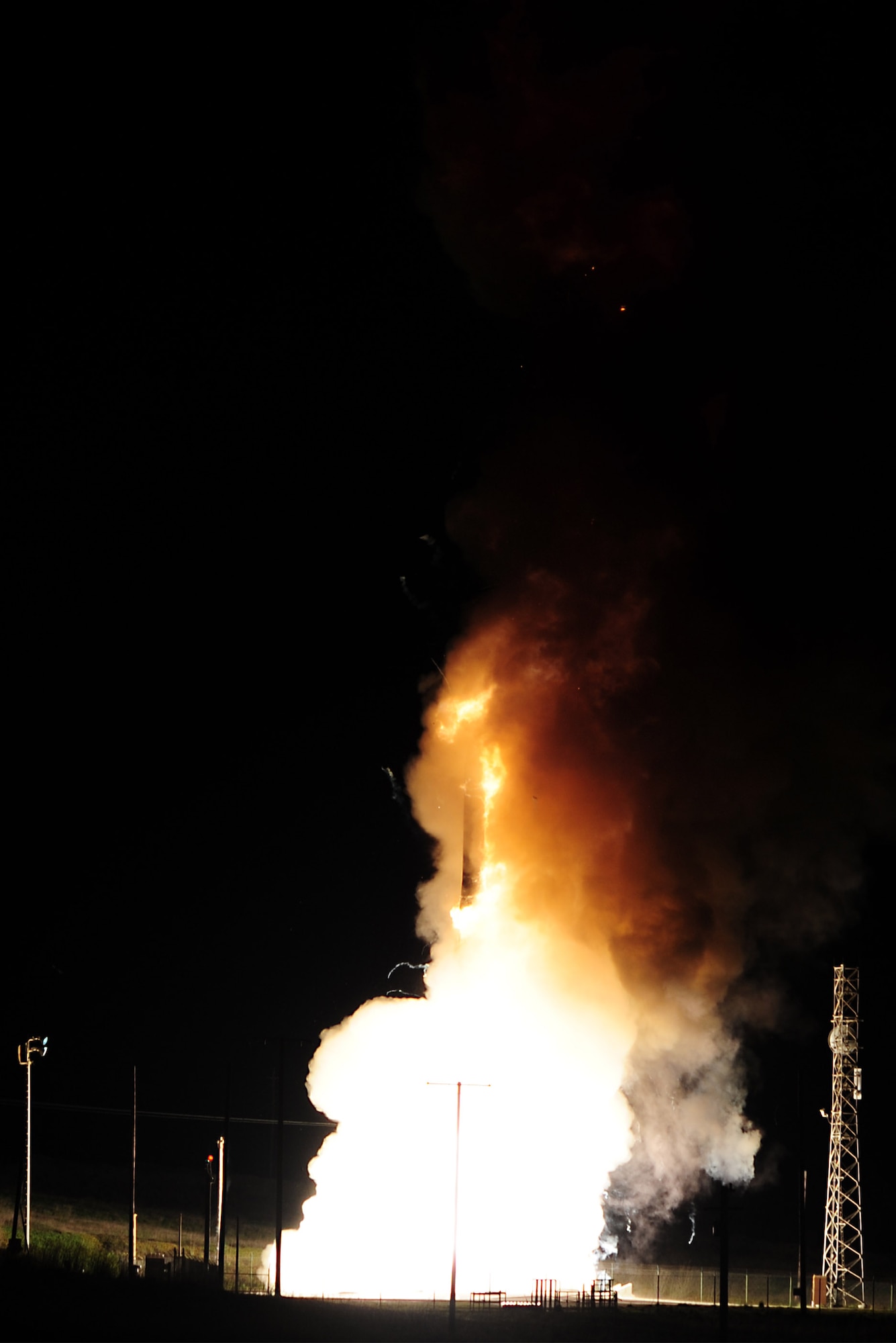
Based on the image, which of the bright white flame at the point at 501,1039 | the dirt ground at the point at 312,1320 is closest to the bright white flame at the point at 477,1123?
the bright white flame at the point at 501,1039

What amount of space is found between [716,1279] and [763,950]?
17.0 m

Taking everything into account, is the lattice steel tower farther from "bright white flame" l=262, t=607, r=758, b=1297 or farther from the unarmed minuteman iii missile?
the unarmed minuteman iii missile

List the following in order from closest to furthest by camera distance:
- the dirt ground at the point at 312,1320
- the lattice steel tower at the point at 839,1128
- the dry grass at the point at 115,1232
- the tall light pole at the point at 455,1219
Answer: the dirt ground at the point at 312,1320, the tall light pole at the point at 455,1219, the lattice steel tower at the point at 839,1128, the dry grass at the point at 115,1232

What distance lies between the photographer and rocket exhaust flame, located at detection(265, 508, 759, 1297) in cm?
5747

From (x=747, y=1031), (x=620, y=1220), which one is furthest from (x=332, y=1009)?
(x=620, y=1220)

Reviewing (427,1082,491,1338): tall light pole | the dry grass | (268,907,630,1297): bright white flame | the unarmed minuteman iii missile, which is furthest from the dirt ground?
the unarmed minuteman iii missile

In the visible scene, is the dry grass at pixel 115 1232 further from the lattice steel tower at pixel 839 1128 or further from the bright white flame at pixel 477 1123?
the lattice steel tower at pixel 839 1128

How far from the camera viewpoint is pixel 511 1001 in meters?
58.8

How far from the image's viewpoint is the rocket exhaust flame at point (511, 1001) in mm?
57469

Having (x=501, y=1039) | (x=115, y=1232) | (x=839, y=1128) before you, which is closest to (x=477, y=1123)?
(x=501, y=1039)

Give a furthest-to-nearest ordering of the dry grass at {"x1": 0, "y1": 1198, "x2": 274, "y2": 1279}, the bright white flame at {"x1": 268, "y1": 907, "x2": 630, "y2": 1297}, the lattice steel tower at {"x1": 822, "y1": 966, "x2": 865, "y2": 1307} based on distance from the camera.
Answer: the dry grass at {"x1": 0, "y1": 1198, "x2": 274, "y2": 1279} < the lattice steel tower at {"x1": 822, "y1": 966, "x2": 865, "y2": 1307} < the bright white flame at {"x1": 268, "y1": 907, "x2": 630, "y2": 1297}

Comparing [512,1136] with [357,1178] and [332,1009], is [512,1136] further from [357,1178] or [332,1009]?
[332,1009]

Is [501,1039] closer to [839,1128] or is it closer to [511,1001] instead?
[511,1001]

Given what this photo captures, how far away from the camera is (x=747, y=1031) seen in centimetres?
9638
